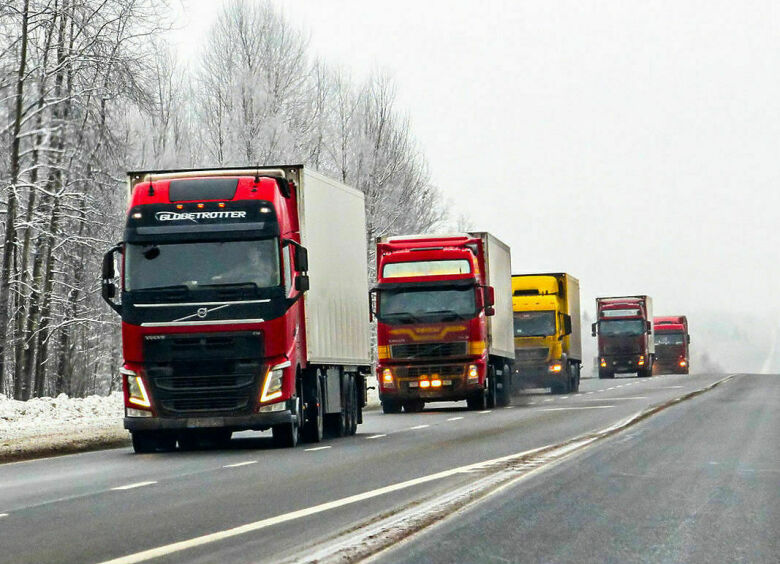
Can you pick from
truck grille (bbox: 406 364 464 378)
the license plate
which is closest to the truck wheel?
truck grille (bbox: 406 364 464 378)

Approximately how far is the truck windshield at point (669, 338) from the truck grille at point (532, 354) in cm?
3675

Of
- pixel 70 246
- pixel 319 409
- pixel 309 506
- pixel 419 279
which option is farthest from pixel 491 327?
pixel 309 506

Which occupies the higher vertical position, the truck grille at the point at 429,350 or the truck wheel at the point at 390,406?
the truck grille at the point at 429,350

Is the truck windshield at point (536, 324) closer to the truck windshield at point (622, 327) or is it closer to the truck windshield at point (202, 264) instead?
the truck windshield at point (622, 327)

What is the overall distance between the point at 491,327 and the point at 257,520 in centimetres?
2414

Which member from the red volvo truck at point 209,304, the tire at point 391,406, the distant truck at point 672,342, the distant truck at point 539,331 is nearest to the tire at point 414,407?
the tire at point 391,406

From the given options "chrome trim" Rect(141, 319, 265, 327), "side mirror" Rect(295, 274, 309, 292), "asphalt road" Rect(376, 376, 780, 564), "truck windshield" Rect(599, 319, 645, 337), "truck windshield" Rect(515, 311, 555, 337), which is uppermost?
"truck windshield" Rect(599, 319, 645, 337)

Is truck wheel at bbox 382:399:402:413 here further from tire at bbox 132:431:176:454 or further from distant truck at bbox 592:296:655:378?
distant truck at bbox 592:296:655:378

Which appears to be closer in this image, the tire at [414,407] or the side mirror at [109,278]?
the side mirror at [109,278]

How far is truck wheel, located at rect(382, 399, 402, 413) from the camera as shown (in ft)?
111

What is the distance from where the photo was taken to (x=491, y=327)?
1347 inches

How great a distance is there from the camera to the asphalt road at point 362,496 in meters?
8.84

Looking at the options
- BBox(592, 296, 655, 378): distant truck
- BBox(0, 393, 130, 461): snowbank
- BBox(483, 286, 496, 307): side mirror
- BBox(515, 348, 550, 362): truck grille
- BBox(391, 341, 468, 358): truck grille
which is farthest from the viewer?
BBox(592, 296, 655, 378): distant truck

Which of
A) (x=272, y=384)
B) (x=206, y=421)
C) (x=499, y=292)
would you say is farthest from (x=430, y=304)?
(x=206, y=421)
